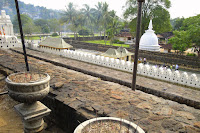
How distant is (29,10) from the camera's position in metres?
128

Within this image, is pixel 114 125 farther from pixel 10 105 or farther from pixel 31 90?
pixel 10 105

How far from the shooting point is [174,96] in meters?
5.24

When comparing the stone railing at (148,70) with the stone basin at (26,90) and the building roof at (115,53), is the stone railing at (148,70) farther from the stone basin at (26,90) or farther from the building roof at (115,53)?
the stone basin at (26,90)

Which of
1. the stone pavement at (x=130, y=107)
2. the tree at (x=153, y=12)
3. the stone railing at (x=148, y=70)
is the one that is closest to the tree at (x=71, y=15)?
the tree at (x=153, y=12)

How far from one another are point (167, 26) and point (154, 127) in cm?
2764

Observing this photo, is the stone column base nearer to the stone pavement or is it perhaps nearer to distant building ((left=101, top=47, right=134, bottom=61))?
the stone pavement

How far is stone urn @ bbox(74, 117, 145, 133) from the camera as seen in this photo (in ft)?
6.84

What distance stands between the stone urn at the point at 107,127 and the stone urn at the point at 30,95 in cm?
132

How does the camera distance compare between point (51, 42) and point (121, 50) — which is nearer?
point (121, 50)

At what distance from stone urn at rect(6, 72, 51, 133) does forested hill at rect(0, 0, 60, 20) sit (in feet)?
267

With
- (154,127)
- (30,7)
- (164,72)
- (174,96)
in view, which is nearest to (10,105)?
(154,127)

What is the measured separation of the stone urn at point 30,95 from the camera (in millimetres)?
2891

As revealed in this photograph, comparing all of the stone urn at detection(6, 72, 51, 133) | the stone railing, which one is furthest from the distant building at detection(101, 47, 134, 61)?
the stone urn at detection(6, 72, 51, 133)

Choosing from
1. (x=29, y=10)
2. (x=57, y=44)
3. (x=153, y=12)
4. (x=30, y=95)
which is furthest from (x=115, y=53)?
(x=29, y=10)
